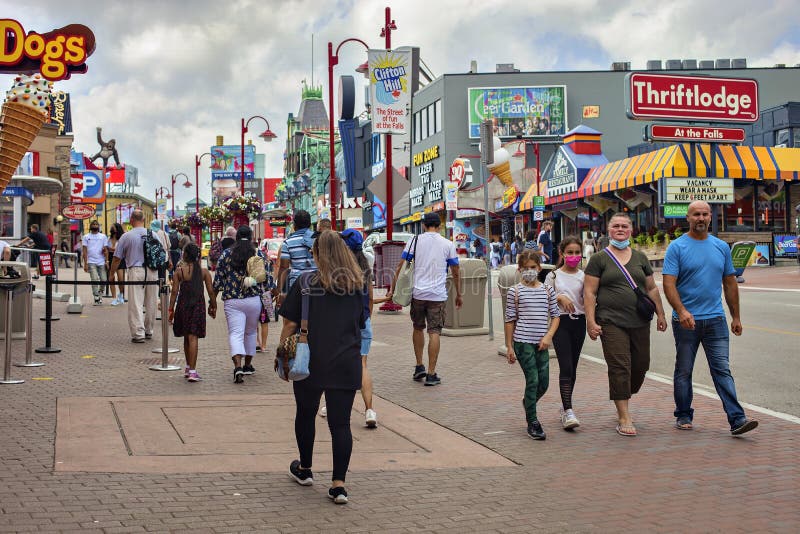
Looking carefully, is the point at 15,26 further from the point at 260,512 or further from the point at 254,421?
the point at 260,512

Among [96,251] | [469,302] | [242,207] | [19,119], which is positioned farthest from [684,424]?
[242,207]

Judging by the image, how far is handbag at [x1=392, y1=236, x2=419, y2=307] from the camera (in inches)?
→ 424

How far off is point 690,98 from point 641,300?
93.8 ft

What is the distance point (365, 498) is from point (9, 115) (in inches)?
286

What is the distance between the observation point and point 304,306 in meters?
5.81

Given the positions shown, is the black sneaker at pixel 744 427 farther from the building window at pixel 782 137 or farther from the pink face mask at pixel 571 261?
the building window at pixel 782 137

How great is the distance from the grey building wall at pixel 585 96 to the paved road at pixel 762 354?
3920 centimetres

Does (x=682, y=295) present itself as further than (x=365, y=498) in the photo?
Yes

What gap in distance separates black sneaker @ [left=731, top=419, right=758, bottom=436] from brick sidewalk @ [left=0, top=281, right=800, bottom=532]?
0.23ft

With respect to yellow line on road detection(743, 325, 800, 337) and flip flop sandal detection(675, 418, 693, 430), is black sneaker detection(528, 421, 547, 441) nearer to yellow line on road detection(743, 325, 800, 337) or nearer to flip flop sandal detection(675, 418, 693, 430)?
flip flop sandal detection(675, 418, 693, 430)

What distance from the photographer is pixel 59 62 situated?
14219 millimetres

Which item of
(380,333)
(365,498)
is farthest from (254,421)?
(380,333)

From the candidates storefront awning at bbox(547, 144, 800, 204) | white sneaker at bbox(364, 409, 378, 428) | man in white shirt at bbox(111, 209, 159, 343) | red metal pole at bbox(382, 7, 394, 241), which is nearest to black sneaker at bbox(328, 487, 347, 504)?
white sneaker at bbox(364, 409, 378, 428)

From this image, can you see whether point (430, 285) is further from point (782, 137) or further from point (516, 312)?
point (782, 137)
